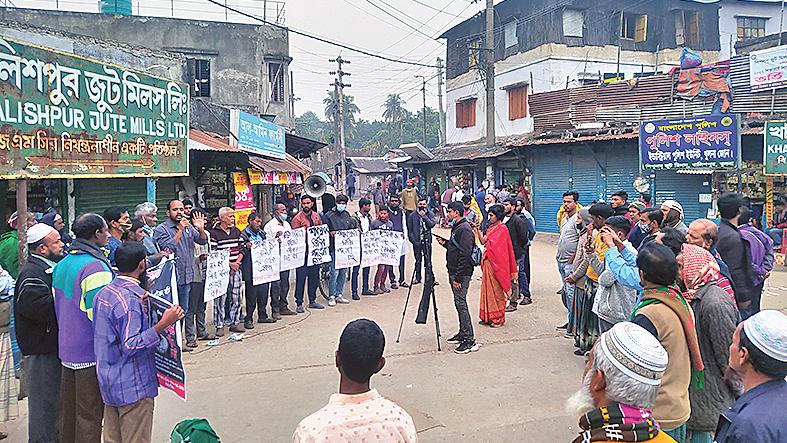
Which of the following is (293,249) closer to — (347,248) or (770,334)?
(347,248)

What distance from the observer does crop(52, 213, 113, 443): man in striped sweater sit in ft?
12.9

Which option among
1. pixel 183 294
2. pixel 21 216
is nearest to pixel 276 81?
pixel 183 294

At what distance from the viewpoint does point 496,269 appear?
8422 millimetres

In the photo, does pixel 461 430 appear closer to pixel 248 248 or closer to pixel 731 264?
pixel 731 264

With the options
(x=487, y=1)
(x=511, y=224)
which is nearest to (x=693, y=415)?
(x=511, y=224)

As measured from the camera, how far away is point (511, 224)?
9.58 meters

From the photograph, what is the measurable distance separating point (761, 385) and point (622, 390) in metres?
0.55

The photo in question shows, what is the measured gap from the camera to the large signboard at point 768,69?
15.8 m

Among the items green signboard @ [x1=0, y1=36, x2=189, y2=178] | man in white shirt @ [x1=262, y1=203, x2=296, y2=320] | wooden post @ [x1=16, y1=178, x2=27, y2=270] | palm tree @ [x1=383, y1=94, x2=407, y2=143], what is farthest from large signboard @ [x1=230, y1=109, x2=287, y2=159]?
palm tree @ [x1=383, y1=94, x2=407, y2=143]

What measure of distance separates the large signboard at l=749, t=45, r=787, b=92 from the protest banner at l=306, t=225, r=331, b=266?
13.1 meters

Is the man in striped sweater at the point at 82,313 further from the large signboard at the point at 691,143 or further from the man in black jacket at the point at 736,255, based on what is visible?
the large signboard at the point at 691,143

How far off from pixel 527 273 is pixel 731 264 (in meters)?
4.79

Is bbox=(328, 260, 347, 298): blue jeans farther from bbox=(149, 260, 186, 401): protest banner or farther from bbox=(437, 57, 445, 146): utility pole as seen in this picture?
bbox=(437, 57, 445, 146): utility pole

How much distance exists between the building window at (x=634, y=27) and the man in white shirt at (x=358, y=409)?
29.1 metres
